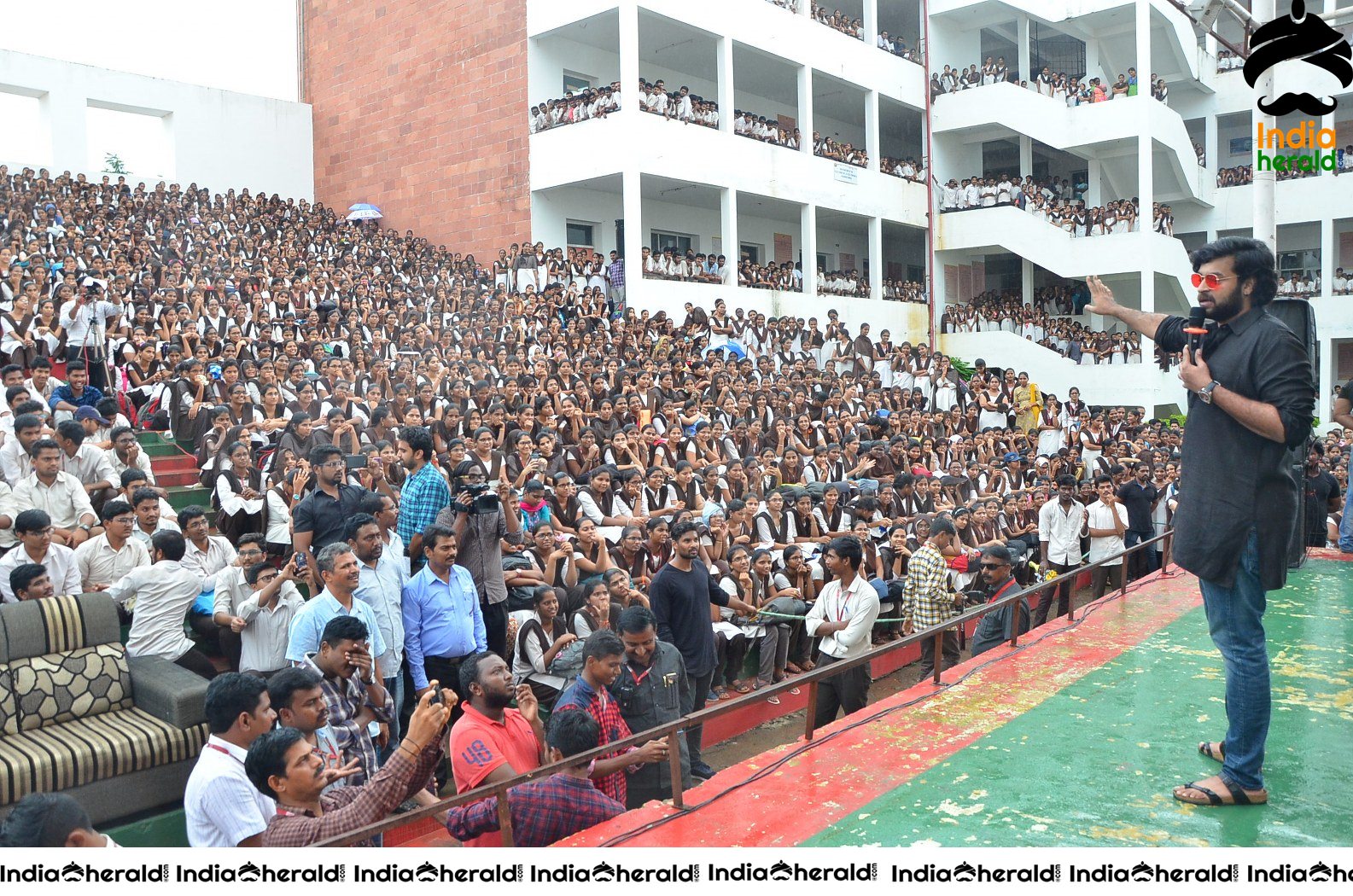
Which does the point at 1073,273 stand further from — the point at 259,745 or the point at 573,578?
the point at 259,745

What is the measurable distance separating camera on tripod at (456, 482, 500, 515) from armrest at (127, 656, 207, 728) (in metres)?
1.67

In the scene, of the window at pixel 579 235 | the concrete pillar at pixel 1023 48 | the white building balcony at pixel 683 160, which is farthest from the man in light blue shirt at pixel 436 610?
the concrete pillar at pixel 1023 48

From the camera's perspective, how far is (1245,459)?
3111 millimetres

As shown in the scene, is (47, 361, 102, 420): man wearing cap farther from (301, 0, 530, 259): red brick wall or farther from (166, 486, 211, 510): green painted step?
(301, 0, 530, 259): red brick wall

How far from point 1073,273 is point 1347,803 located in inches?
827

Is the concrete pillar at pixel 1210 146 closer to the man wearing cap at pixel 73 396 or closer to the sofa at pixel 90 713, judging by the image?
the man wearing cap at pixel 73 396

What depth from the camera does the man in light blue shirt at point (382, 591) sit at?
527 centimetres

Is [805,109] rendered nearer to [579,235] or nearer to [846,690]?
[579,235]

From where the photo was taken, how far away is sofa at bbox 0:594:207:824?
4.55 meters

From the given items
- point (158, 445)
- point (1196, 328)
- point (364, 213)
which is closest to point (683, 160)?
point (364, 213)

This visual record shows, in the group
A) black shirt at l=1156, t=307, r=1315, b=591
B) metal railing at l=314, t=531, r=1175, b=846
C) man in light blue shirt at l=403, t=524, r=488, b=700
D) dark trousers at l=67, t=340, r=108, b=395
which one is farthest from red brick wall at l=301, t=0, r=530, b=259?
black shirt at l=1156, t=307, r=1315, b=591

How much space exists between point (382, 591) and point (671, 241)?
681 inches

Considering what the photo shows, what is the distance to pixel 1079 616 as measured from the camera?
5.87 m

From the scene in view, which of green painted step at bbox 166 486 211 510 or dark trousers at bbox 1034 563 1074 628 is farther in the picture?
green painted step at bbox 166 486 211 510
